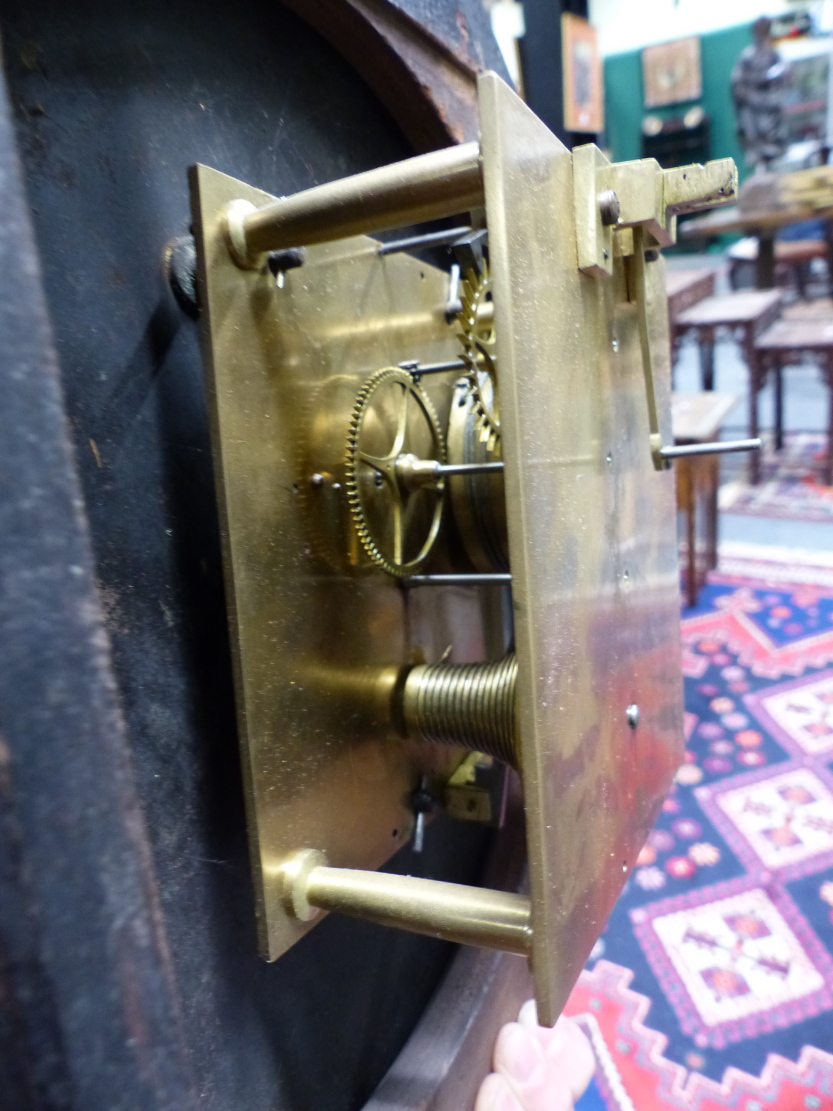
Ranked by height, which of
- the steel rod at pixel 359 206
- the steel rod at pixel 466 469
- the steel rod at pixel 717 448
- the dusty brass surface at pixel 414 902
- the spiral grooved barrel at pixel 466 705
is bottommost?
the dusty brass surface at pixel 414 902

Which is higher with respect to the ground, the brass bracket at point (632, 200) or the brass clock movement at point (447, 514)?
the brass bracket at point (632, 200)

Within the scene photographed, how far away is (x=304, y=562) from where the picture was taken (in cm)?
45

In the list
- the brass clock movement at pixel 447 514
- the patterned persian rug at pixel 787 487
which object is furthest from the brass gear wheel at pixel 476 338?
the patterned persian rug at pixel 787 487

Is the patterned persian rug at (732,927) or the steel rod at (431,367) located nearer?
the steel rod at (431,367)

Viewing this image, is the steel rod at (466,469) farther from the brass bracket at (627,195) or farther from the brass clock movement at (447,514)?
the brass bracket at (627,195)

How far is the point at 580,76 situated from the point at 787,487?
2.39m

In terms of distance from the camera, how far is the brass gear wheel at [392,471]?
487 mm

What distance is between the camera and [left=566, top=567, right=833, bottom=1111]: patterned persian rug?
2.74 feet

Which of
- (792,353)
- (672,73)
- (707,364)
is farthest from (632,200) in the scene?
(672,73)

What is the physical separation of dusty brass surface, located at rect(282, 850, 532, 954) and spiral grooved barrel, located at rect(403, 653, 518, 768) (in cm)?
11

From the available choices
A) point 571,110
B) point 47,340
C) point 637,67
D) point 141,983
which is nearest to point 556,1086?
point 141,983

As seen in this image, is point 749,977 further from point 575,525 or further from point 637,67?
point 637,67

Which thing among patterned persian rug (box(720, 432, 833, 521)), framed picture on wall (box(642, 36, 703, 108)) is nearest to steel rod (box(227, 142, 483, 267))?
patterned persian rug (box(720, 432, 833, 521))

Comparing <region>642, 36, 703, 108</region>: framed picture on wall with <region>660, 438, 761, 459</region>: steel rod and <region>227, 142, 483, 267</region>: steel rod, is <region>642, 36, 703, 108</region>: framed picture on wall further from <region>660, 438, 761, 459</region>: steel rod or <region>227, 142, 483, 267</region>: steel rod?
<region>227, 142, 483, 267</region>: steel rod
